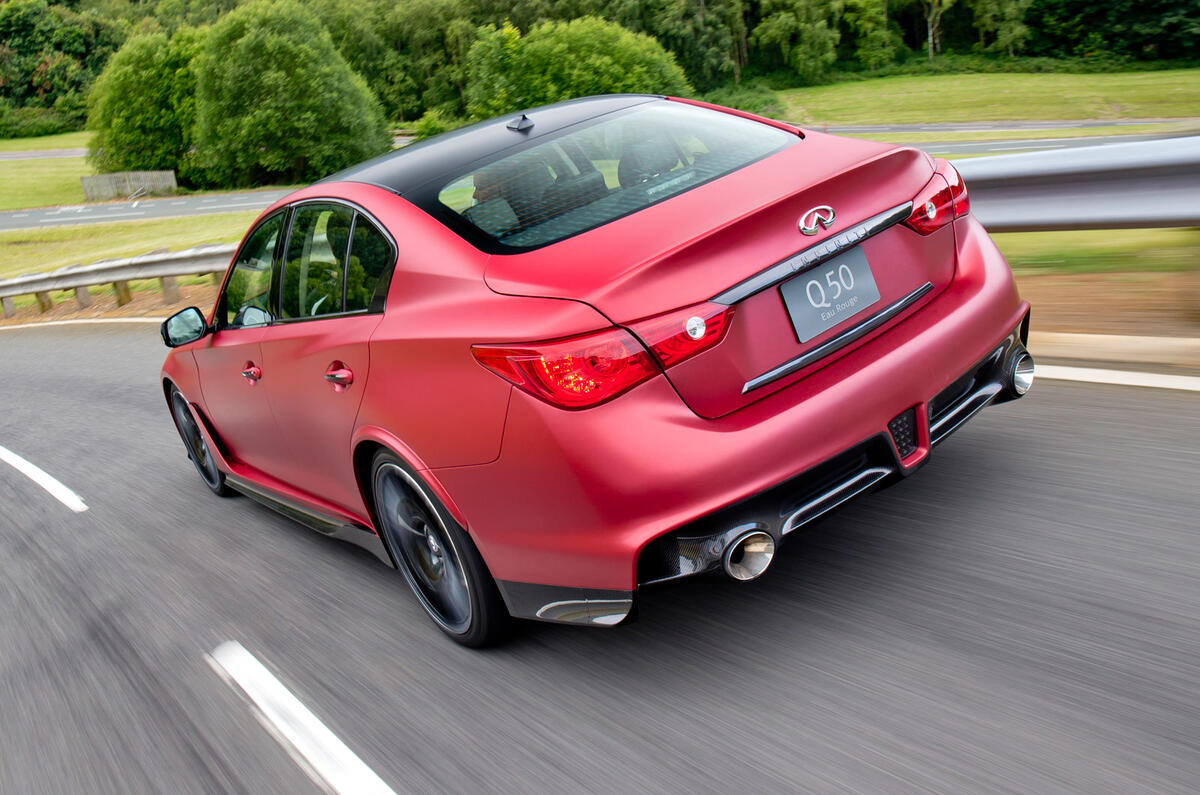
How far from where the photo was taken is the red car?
275 centimetres

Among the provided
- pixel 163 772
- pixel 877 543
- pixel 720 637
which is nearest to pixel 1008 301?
pixel 877 543

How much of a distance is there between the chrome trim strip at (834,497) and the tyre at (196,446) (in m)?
3.67

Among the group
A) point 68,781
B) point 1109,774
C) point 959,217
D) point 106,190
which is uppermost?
point 959,217

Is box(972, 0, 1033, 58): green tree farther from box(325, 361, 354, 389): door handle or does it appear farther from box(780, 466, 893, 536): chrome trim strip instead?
box(780, 466, 893, 536): chrome trim strip

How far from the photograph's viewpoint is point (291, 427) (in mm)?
4227

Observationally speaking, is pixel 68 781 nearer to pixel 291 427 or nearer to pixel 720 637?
pixel 291 427

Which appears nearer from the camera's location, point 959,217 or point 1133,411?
point 959,217

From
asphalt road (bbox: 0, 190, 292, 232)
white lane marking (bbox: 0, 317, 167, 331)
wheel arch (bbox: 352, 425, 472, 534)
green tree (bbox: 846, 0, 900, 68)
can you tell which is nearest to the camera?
wheel arch (bbox: 352, 425, 472, 534)

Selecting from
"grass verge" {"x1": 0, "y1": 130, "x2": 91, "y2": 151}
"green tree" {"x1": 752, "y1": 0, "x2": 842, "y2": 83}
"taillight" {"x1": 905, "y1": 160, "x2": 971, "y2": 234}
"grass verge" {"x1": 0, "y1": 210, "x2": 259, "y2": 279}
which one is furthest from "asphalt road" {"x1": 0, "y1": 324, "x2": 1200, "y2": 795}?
"grass verge" {"x1": 0, "y1": 130, "x2": 91, "y2": 151}

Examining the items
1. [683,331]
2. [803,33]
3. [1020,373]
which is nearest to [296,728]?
[683,331]

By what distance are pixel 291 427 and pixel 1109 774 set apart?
9.88ft

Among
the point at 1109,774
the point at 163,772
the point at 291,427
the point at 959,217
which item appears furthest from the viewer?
the point at 291,427

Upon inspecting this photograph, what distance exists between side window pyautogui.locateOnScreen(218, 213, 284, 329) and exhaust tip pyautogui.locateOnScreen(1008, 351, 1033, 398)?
2731 millimetres

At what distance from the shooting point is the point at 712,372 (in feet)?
9.14
